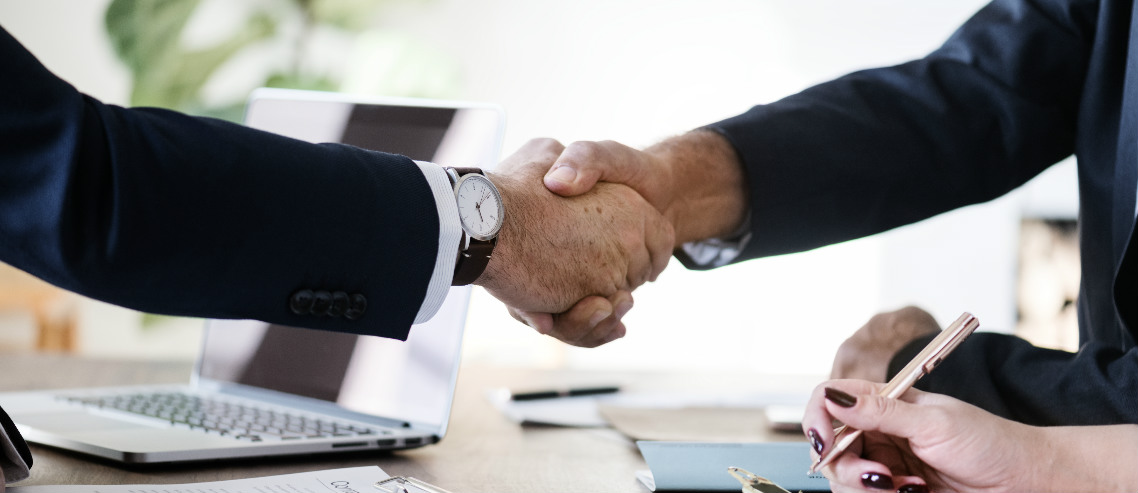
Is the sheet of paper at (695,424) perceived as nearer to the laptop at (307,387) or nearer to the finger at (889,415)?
the laptop at (307,387)

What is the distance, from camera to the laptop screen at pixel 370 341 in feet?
3.18

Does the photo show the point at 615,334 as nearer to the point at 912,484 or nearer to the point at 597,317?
the point at 597,317

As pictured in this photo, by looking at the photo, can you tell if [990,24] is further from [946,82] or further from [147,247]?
[147,247]

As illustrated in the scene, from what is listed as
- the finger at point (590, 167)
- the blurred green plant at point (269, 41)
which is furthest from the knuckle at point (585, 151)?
the blurred green plant at point (269, 41)

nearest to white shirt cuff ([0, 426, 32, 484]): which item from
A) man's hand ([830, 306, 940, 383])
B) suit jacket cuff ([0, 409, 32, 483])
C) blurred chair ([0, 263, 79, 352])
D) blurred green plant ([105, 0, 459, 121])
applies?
suit jacket cuff ([0, 409, 32, 483])

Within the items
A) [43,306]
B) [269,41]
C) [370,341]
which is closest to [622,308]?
[370,341]

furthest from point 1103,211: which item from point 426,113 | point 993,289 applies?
point 993,289

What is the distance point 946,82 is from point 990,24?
0.33ft

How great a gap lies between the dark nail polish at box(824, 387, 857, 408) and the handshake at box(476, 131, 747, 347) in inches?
13.9

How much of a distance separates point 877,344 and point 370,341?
1.70 feet

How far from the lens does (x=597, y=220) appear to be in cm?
102

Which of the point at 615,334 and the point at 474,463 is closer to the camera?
the point at 474,463

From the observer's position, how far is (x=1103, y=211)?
3.34 ft

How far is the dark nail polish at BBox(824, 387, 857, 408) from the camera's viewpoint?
601 mm
